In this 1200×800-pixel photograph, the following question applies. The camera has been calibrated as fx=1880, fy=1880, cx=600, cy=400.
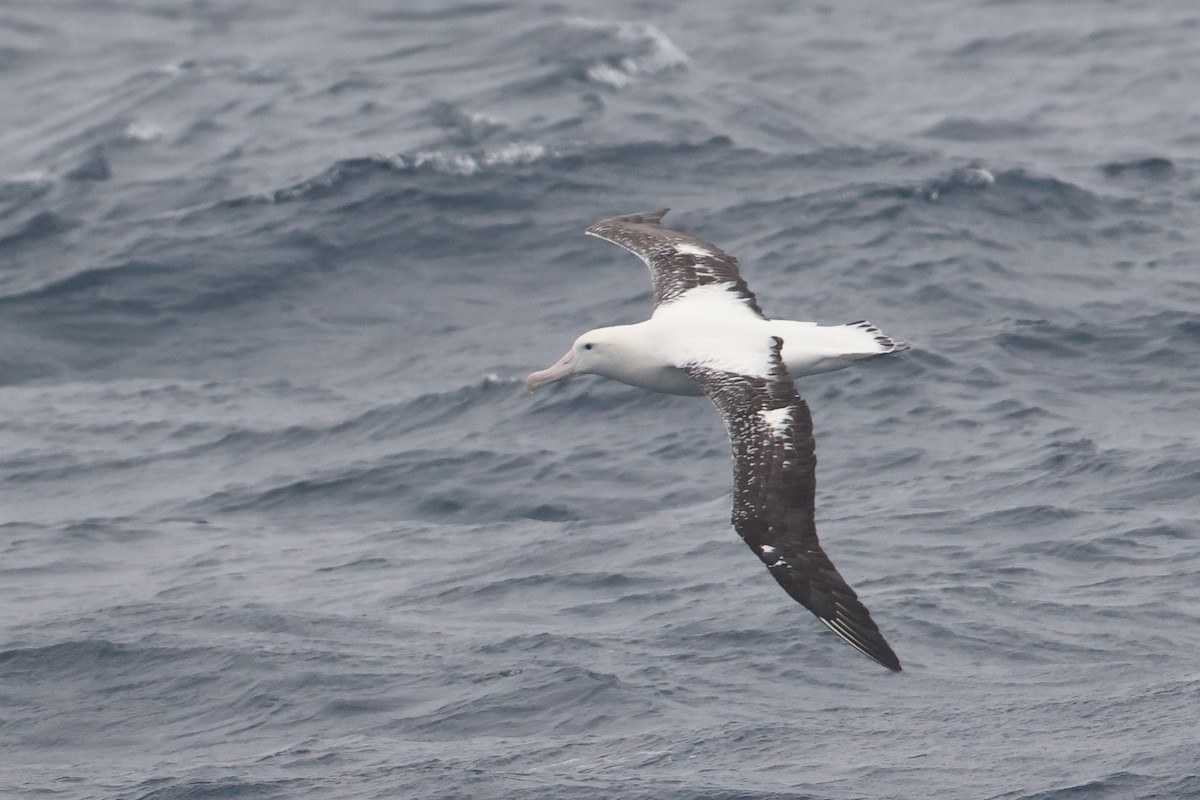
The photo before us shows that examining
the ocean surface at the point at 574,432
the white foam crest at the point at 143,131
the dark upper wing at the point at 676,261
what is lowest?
the ocean surface at the point at 574,432

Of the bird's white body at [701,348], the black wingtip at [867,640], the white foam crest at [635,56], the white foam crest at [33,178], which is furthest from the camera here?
the white foam crest at [635,56]

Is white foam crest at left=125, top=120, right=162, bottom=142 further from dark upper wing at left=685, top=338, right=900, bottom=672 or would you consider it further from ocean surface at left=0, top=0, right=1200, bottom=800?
dark upper wing at left=685, top=338, right=900, bottom=672

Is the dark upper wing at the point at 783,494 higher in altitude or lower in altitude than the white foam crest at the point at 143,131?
lower

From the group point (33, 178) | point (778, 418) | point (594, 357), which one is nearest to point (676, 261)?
point (594, 357)

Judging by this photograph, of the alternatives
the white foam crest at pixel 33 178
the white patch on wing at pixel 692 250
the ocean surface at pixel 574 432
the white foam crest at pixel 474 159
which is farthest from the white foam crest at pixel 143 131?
the white patch on wing at pixel 692 250

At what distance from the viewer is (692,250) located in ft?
51.9

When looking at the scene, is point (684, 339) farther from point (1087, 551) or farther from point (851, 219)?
point (851, 219)

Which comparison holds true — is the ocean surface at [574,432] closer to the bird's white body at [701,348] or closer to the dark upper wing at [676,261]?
the bird's white body at [701,348]

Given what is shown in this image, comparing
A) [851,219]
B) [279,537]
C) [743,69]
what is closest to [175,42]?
[743,69]

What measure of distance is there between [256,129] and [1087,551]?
16.6 m

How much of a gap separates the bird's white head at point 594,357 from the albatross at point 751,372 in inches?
0.4

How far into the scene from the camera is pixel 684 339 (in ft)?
44.8

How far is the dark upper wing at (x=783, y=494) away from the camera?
11250 mm

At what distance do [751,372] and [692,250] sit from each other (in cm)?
304
